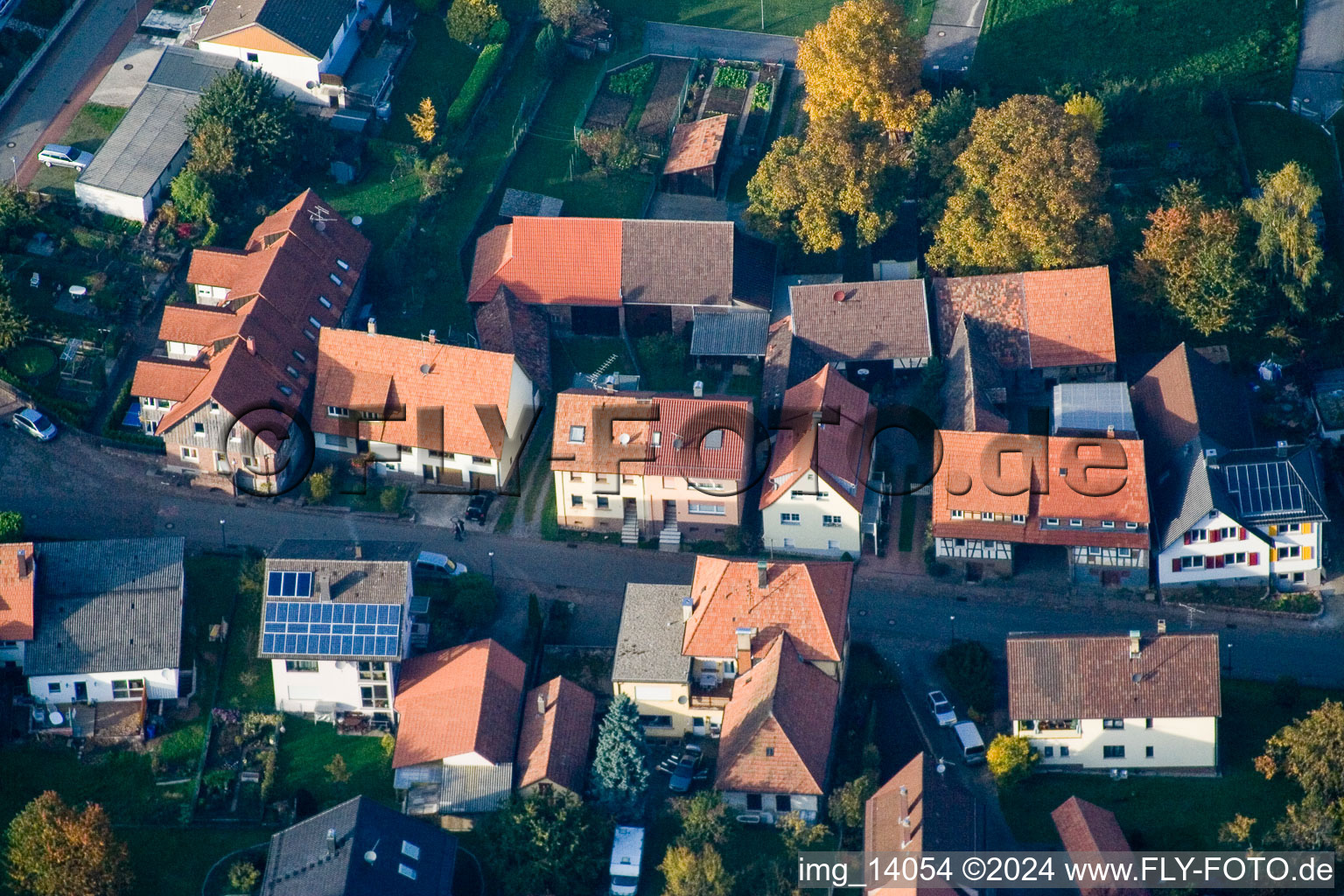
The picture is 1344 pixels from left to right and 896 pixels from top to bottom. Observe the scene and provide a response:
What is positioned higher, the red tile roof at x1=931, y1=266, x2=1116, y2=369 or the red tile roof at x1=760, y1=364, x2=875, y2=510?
the red tile roof at x1=931, y1=266, x2=1116, y2=369

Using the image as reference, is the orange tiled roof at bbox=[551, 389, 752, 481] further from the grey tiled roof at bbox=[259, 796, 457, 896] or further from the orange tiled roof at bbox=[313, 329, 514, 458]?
the grey tiled roof at bbox=[259, 796, 457, 896]

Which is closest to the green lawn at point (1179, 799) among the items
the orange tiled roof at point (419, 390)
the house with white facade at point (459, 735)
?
the house with white facade at point (459, 735)

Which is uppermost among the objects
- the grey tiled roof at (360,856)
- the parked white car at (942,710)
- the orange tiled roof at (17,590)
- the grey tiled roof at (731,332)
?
the grey tiled roof at (731,332)

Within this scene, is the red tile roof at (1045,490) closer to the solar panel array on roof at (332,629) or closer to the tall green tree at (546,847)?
the tall green tree at (546,847)

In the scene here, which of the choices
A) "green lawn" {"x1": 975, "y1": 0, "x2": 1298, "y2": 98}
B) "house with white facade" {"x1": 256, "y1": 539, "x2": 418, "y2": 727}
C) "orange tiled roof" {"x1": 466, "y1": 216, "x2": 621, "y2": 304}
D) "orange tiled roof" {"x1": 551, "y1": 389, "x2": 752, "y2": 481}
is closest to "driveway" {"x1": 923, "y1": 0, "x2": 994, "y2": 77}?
"green lawn" {"x1": 975, "y1": 0, "x2": 1298, "y2": 98}

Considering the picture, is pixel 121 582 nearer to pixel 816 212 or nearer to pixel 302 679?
pixel 302 679

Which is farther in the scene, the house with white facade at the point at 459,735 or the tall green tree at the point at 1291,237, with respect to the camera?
the tall green tree at the point at 1291,237
